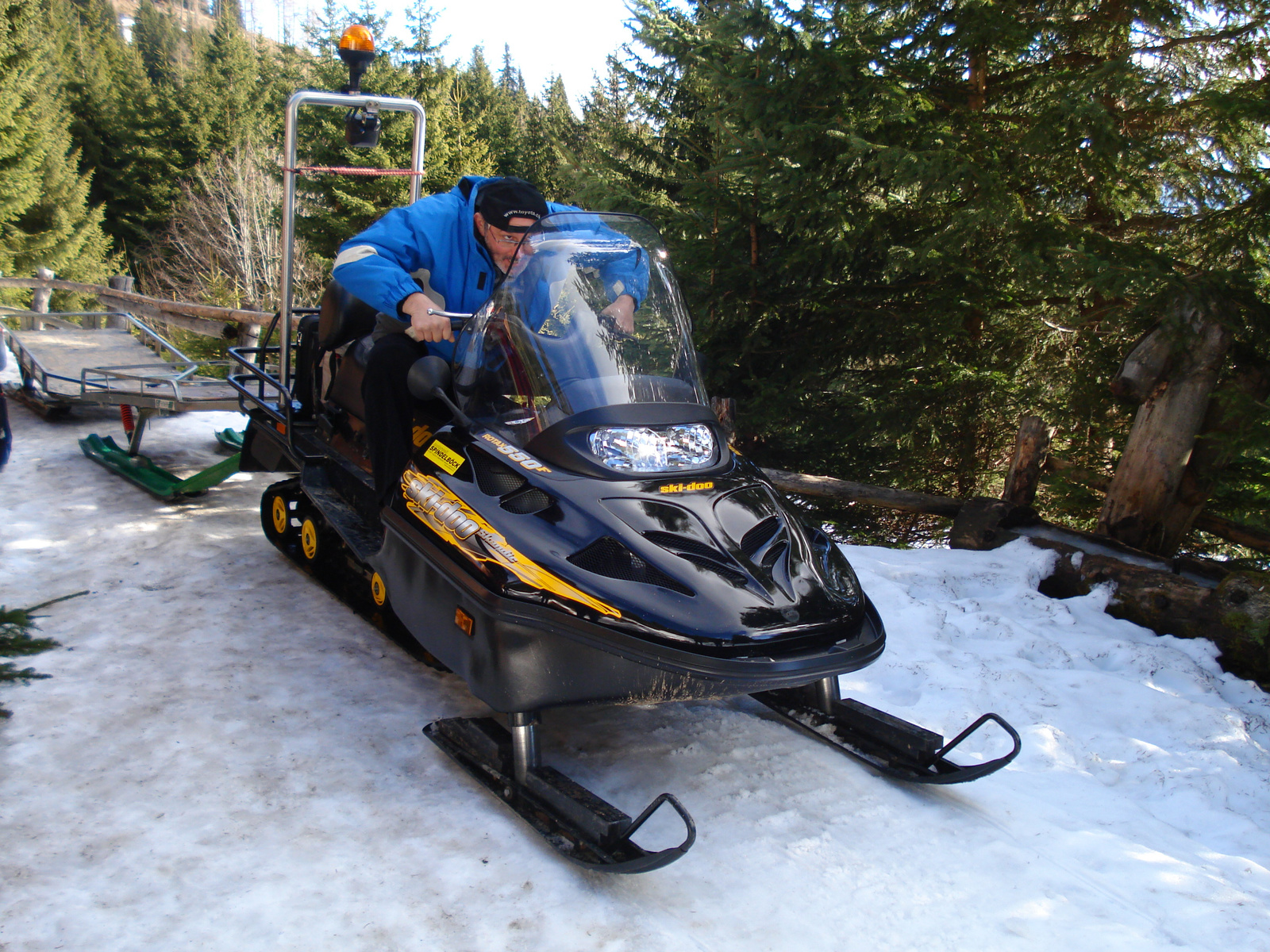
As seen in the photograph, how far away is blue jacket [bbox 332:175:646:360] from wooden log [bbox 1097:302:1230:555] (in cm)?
327

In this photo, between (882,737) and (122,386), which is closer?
(882,737)

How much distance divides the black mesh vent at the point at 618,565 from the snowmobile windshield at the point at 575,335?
0.48m

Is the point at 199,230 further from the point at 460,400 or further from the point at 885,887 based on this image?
the point at 885,887

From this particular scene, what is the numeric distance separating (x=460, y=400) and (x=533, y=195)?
965 mm

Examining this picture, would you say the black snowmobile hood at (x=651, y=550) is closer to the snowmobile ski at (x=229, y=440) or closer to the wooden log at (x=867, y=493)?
the wooden log at (x=867, y=493)

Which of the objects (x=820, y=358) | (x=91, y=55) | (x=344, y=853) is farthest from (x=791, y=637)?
(x=91, y=55)

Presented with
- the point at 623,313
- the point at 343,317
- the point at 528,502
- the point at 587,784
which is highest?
the point at 623,313

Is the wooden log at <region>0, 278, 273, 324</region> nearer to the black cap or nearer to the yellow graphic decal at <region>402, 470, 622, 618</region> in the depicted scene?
the black cap

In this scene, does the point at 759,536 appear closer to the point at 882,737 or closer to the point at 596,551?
the point at 596,551

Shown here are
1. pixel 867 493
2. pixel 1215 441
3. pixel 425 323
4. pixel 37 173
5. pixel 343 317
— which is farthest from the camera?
pixel 37 173

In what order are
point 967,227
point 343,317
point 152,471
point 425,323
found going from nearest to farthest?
point 425,323 → point 343,317 → point 967,227 → point 152,471

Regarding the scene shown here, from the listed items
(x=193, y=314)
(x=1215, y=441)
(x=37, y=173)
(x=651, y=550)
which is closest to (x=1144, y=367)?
(x=1215, y=441)

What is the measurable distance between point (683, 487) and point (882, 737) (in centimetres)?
108

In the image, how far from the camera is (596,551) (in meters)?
2.36
